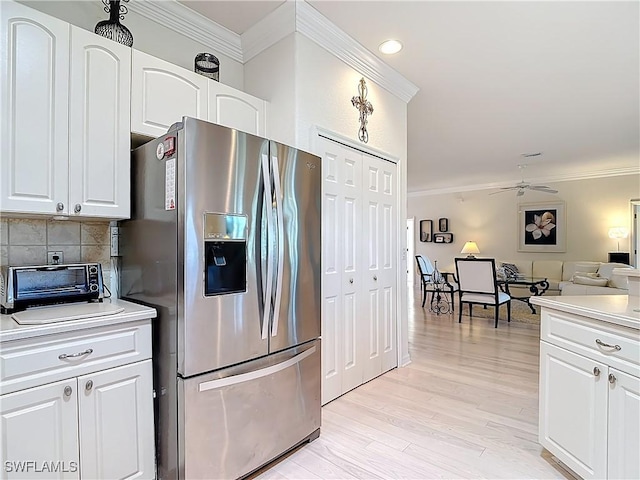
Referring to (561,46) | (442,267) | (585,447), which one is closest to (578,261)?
(442,267)

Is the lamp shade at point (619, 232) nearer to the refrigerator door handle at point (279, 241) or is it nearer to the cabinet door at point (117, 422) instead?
the refrigerator door handle at point (279, 241)

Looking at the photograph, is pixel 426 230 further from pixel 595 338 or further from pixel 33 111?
pixel 33 111

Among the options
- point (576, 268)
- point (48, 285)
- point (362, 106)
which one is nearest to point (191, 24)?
point (362, 106)

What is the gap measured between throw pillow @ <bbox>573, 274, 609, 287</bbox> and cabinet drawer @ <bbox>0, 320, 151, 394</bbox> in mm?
6763

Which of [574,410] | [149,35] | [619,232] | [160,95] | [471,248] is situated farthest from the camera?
[471,248]

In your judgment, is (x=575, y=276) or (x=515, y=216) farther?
(x=515, y=216)

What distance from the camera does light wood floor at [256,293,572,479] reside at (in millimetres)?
1894

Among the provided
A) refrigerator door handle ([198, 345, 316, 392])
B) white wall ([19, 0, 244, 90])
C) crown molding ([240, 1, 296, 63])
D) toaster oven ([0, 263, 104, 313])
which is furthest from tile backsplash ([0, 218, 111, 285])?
crown molding ([240, 1, 296, 63])

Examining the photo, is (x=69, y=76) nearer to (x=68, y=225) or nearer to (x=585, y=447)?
(x=68, y=225)

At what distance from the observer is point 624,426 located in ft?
4.85

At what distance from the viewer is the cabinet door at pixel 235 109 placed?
221 centimetres

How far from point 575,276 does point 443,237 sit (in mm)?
3265

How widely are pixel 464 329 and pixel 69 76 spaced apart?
198 inches

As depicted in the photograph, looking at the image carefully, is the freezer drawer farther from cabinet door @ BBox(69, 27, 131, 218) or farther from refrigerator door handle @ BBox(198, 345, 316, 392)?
cabinet door @ BBox(69, 27, 131, 218)
